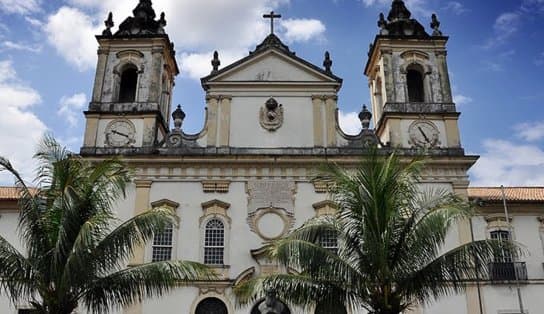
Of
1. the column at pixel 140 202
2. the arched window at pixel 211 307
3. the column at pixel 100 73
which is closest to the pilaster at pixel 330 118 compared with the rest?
the column at pixel 140 202

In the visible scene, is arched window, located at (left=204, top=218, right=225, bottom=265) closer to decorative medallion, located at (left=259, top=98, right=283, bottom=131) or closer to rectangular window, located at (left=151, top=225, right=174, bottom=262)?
rectangular window, located at (left=151, top=225, right=174, bottom=262)

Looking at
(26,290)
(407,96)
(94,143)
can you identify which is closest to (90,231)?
(26,290)

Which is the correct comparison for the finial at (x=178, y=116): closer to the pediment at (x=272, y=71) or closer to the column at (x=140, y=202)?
the pediment at (x=272, y=71)

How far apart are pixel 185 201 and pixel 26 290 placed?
8252 mm

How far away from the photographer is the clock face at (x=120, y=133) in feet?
70.4

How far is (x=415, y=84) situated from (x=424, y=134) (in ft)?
9.52

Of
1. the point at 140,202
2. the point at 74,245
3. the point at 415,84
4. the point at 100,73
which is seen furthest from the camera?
the point at 415,84

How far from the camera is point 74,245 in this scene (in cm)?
1161

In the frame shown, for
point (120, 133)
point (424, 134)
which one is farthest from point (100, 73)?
point (424, 134)

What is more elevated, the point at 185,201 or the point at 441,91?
the point at 441,91

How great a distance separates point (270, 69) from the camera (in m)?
22.4

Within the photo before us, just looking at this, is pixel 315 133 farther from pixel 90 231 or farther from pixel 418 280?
pixel 90 231

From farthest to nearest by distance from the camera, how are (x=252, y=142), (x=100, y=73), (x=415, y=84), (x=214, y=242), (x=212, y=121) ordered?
(x=415, y=84) < (x=100, y=73) < (x=212, y=121) < (x=252, y=142) < (x=214, y=242)

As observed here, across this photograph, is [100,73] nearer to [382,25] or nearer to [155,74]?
[155,74]
